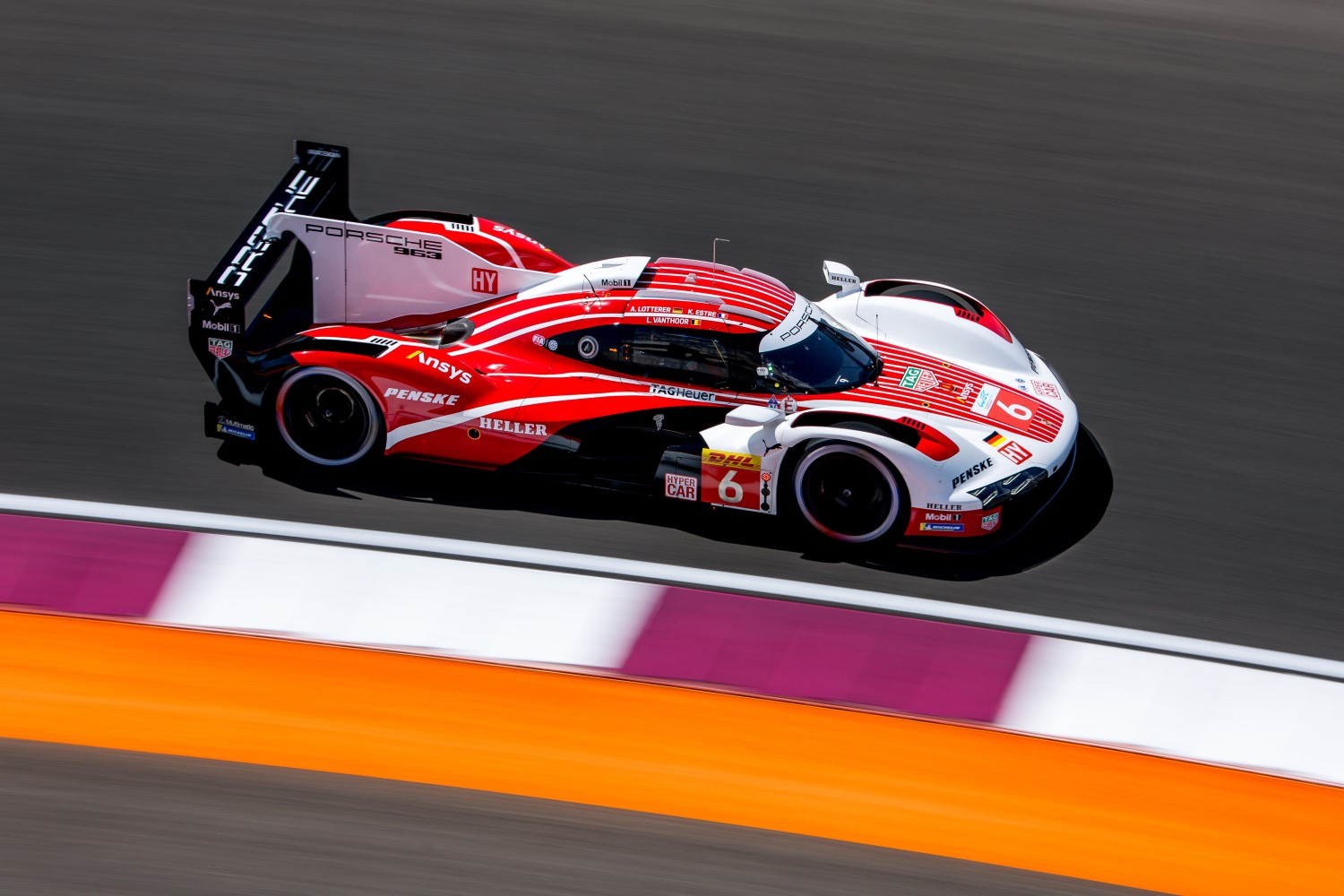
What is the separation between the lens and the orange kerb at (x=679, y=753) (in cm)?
718

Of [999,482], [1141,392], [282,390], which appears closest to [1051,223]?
[1141,392]

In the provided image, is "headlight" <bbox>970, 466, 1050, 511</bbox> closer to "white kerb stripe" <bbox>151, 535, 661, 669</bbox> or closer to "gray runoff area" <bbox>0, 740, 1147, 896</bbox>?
"white kerb stripe" <bbox>151, 535, 661, 669</bbox>

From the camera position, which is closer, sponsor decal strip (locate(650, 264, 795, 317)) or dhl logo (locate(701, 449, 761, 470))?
dhl logo (locate(701, 449, 761, 470))

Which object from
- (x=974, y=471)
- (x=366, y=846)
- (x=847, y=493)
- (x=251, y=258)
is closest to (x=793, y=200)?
(x=847, y=493)

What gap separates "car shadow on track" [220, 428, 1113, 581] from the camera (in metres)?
8.88

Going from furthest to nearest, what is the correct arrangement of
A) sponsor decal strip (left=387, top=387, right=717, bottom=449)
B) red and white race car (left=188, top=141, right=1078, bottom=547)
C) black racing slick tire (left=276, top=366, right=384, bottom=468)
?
black racing slick tire (left=276, top=366, right=384, bottom=468) < sponsor decal strip (left=387, top=387, right=717, bottom=449) < red and white race car (left=188, top=141, right=1078, bottom=547)

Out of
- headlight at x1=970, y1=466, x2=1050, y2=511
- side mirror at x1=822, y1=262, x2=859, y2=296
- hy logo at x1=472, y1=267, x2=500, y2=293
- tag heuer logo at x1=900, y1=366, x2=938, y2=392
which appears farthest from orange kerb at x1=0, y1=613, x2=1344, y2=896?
side mirror at x1=822, y1=262, x2=859, y2=296

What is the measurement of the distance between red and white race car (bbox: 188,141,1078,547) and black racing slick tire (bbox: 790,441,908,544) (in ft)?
0.04

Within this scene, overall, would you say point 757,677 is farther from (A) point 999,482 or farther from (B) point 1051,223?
(B) point 1051,223

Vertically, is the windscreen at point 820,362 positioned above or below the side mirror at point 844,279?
below

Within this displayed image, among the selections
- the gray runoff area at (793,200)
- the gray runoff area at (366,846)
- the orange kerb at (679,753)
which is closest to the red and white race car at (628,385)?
the gray runoff area at (793,200)

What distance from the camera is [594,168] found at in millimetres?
13266

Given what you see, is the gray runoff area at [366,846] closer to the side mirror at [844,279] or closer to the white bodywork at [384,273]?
the white bodywork at [384,273]

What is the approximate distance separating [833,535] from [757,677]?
118 cm
